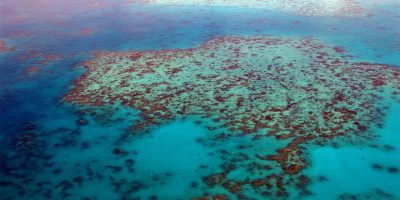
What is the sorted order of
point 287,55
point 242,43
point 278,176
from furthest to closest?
point 242,43
point 287,55
point 278,176

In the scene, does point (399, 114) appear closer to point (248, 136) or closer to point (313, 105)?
point (313, 105)

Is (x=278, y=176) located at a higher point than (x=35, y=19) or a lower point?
lower

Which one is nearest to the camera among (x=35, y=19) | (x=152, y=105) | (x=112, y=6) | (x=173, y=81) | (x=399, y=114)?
(x=399, y=114)

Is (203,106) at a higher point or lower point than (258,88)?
lower

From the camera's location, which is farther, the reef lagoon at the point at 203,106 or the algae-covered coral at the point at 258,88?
the algae-covered coral at the point at 258,88

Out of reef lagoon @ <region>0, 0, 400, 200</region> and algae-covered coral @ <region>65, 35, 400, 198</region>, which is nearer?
reef lagoon @ <region>0, 0, 400, 200</region>

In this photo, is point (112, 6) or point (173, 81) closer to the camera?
point (173, 81)

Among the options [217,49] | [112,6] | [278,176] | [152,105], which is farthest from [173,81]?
[112,6]

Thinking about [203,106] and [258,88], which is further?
[258,88]
